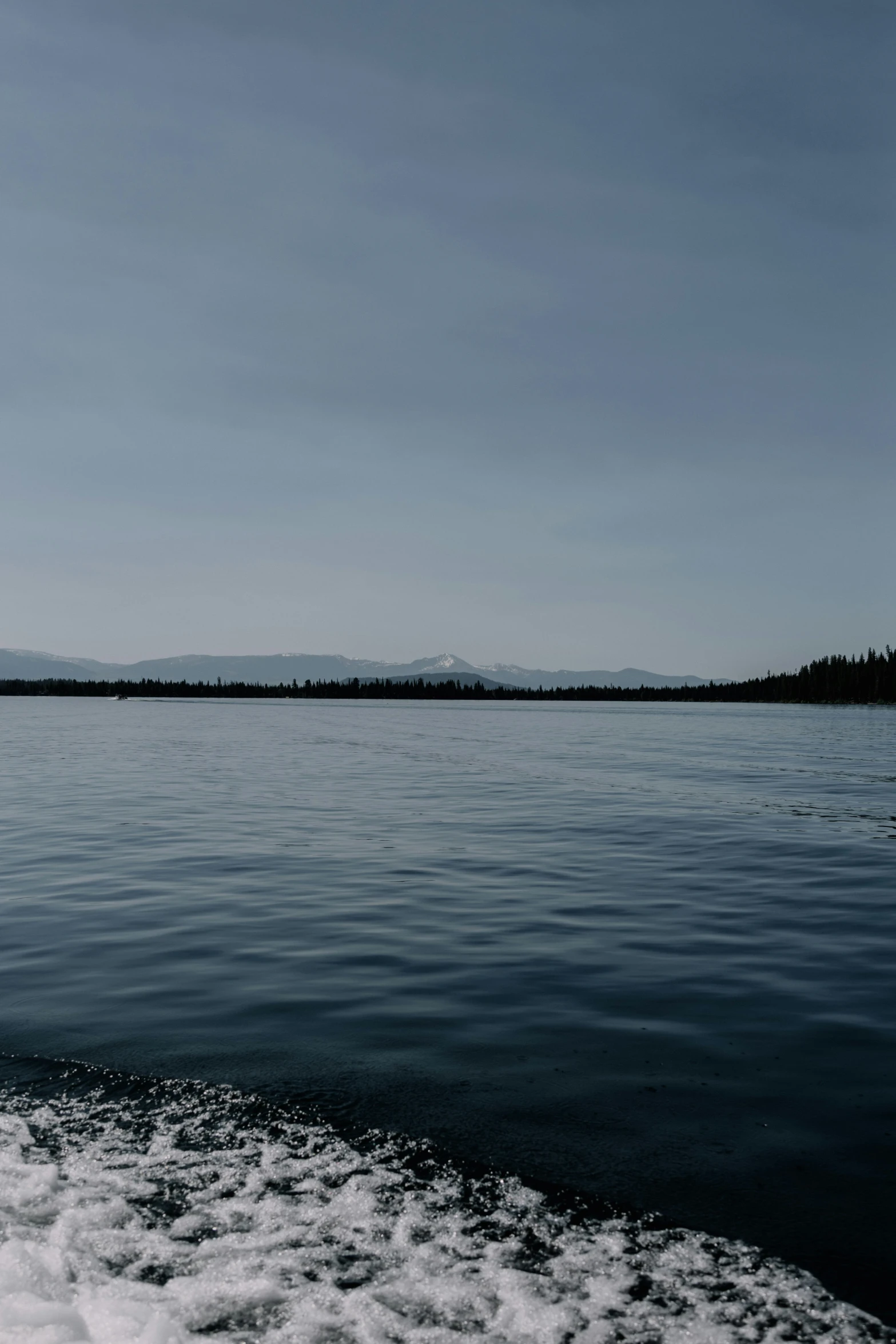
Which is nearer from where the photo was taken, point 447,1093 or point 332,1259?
point 332,1259

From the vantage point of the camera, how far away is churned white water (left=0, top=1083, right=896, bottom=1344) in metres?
6.10

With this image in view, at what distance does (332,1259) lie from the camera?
6855mm

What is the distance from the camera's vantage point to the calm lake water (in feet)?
21.2

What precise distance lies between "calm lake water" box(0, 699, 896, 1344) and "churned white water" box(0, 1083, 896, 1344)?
0.08 ft

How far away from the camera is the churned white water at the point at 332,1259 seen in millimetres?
6098

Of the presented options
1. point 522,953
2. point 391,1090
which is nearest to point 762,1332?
point 391,1090

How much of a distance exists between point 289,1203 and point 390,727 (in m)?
109

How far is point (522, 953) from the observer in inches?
630

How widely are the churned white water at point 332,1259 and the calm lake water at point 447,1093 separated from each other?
0.02 m

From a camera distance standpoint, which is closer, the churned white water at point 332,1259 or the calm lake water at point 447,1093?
the churned white water at point 332,1259

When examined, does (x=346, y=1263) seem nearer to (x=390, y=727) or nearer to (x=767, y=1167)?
(x=767, y=1167)

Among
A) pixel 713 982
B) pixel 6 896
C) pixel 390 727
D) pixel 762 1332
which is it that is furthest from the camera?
pixel 390 727

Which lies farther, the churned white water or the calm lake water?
the calm lake water

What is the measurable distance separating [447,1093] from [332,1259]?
3.09 meters
